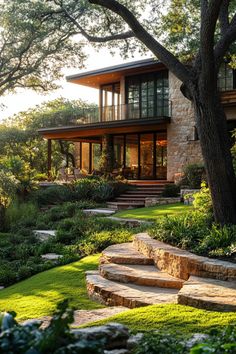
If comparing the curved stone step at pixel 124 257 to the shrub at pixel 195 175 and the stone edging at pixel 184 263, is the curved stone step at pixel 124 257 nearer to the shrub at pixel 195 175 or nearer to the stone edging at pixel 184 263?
the stone edging at pixel 184 263

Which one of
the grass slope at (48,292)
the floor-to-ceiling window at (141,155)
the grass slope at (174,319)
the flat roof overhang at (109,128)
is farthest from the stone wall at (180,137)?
the grass slope at (174,319)

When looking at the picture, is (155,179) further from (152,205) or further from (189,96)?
(189,96)

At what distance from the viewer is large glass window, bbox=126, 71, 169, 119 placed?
78.8 ft

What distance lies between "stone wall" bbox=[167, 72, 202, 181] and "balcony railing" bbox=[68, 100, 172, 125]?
628mm

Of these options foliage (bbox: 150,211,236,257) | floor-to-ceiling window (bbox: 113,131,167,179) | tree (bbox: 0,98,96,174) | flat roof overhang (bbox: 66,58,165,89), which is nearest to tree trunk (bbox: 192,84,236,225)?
foliage (bbox: 150,211,236,257)

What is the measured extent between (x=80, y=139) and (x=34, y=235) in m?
17.0

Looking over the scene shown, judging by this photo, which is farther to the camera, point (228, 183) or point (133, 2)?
point (133, 2)

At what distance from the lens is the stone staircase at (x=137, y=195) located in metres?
17.5

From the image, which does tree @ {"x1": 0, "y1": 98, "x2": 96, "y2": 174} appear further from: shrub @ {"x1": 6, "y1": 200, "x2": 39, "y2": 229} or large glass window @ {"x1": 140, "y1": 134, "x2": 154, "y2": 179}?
shrub @ {"x1": 6, "y1": 200, "x2": 39, "y2": 229}

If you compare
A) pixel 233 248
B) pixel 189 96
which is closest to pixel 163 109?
pixel 189 96

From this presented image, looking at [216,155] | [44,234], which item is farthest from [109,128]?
[216,155]

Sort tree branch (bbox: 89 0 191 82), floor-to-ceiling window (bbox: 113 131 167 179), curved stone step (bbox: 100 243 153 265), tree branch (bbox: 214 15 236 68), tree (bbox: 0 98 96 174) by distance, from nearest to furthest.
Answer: curved stone step (bbox: 100 243 153 265), tree branch (bbox: 214 15 236 68), tree branch (bbox: 89 0 191 82), floor-to-ceiling window (bbox: 113 131 167 179), tree (bbox: 0 98 96 174)

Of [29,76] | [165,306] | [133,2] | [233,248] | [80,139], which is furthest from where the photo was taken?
[80,139]

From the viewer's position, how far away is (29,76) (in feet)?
85.0
